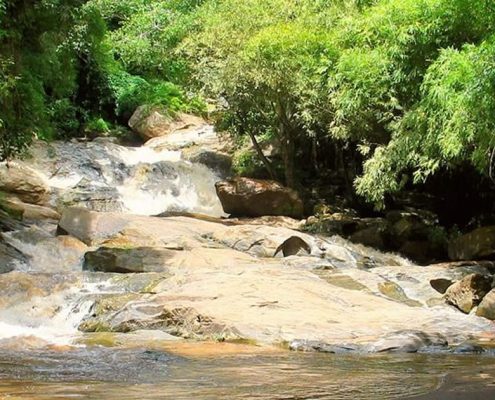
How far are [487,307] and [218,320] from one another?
4660 mm

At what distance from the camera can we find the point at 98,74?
97.2 ft

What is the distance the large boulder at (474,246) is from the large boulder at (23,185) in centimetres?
1214

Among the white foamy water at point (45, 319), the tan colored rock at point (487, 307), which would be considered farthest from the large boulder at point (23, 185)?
the tan colored rock at point (487, 307)

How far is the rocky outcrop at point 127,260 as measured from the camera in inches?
516

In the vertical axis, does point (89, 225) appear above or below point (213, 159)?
below

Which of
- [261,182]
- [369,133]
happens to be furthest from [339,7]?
[261,182]

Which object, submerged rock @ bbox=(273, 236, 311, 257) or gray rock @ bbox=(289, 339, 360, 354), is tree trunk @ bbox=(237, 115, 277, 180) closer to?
submerged rock @ bbox=(273, 236, 311, 257)

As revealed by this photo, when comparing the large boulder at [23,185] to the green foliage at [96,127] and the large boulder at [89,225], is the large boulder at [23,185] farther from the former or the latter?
the green foliage at [96,127]

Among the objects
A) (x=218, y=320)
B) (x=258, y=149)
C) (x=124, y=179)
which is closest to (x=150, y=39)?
(x=124, y=179)

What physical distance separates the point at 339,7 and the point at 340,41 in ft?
10.2

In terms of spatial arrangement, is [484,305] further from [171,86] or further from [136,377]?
[171,86]

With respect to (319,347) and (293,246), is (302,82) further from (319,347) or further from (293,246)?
(319,347)

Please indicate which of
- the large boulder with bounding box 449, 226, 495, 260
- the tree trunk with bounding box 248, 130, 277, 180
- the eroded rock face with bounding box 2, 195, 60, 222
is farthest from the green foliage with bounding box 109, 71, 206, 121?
the large boulder with bounding box 449, 226, 495, 260

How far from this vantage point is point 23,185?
1988 centimetres
